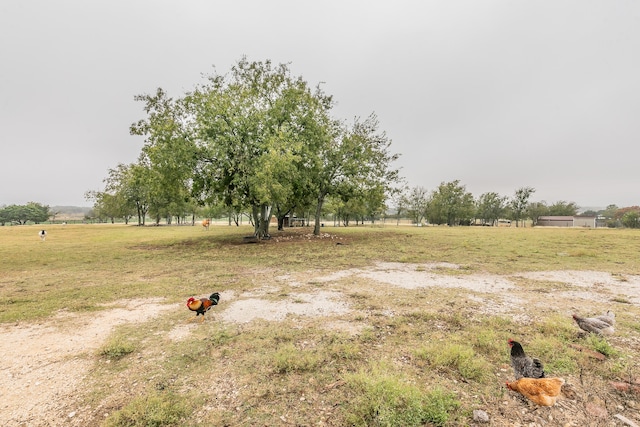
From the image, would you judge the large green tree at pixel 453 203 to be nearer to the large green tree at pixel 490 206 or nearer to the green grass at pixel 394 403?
A: the large green tree at pixel 490 206

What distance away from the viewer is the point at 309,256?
15.5 meters

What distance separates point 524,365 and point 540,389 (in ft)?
1.29

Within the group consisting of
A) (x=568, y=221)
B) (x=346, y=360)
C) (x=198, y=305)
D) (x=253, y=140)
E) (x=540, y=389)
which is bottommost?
(x=346, y=360)

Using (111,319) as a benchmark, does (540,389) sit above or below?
above

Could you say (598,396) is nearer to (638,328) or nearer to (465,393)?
(465,393)

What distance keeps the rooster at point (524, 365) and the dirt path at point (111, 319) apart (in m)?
2.81

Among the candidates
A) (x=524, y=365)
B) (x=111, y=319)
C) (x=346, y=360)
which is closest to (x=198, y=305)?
(x=111, y=319)

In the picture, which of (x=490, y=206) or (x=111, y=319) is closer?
(x=111, y=319)

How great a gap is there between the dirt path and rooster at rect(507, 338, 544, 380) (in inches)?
111

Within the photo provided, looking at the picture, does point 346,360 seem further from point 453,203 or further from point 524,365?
point 453,203

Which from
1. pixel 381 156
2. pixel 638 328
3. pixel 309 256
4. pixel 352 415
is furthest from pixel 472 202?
pixel 352 415

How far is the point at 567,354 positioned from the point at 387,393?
3.28m

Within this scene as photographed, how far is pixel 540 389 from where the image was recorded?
334 cm

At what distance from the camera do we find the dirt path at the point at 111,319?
352 cm
